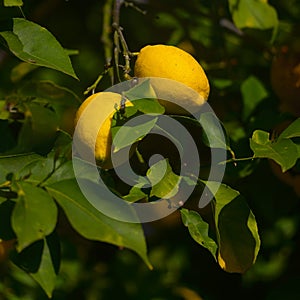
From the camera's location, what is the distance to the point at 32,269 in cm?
85

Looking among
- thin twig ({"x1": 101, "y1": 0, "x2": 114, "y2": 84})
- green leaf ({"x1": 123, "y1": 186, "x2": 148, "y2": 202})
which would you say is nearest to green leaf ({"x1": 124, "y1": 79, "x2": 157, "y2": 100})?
green leaf ({"x1": 123, "y1": 186, "x2": 148, "y2": 202})

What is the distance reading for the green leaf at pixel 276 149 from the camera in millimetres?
875

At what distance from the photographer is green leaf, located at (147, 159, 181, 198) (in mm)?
875

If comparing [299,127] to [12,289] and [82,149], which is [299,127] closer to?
[82,149]

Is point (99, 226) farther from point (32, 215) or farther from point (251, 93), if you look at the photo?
point (251, 93)

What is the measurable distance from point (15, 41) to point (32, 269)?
285mm

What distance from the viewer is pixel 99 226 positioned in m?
0.79

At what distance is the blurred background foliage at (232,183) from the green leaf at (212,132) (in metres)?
0.26

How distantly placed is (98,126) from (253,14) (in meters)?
0.58

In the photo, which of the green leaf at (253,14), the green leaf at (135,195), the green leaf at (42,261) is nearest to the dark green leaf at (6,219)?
the green leaf at (42,261)

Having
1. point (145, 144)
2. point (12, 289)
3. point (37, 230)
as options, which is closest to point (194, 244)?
point (12, 289)

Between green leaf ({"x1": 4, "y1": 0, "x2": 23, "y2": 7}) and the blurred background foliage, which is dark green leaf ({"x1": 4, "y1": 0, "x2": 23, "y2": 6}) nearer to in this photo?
green leaf ({"x1": 4, "y1": 0, "x2": 23, "y2": 7})

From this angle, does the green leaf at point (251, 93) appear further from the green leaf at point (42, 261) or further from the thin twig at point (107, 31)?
the green leaf at point (42, 261)

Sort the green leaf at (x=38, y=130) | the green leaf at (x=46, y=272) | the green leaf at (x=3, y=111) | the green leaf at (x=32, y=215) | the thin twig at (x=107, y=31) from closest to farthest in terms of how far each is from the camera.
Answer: the green leaf at (x=32, y=215), the green leaf at (x=46, y=272), the green leaf at (x=38, y=130), the green leaf at (x=3, y=111), the thin twig at (x=107, y=31)
